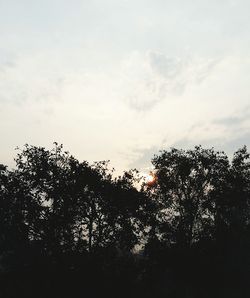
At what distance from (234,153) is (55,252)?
2777 cm

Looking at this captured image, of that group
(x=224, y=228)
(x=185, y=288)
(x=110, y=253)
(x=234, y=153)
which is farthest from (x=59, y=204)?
(x=234, y=153)

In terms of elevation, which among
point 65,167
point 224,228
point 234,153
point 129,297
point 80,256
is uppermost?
point 234,153

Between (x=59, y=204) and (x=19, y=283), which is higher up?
(x=59, y=204)

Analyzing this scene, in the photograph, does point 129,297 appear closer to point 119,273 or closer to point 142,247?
point 119,273

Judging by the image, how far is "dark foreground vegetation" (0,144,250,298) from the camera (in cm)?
4184

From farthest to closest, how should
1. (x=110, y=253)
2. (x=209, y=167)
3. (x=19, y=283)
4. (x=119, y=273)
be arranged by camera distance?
(x=209, y=167)
(x=110, y=253)
(x=119, y=273)
(x=19, y=283)

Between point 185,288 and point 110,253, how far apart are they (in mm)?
9041

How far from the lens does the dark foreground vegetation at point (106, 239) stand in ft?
137

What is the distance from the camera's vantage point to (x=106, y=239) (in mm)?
46875

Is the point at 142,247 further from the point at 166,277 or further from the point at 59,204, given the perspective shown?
the point at 59,204

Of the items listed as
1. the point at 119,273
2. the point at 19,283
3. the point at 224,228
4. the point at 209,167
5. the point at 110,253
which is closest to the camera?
the point at 19,283

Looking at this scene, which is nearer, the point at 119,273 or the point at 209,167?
the point at 119,273

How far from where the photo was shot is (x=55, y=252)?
44.4 meters

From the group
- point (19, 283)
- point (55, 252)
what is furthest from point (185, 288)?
point (19, 283)
